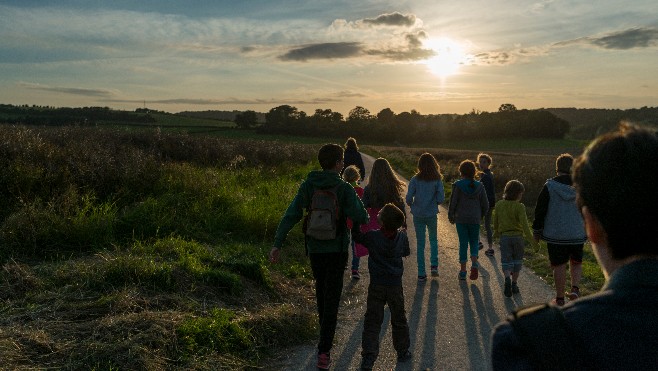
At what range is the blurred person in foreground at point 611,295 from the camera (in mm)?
1237

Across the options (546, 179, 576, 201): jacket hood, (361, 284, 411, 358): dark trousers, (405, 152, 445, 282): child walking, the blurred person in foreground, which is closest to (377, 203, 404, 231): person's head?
(361, 284, 411, 358): dark trousers

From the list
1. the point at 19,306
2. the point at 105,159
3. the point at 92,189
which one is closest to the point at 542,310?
the point at 19,306

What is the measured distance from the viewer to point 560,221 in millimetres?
6918

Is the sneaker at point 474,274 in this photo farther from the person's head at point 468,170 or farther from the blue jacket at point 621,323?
the blue jacket at point 621,323

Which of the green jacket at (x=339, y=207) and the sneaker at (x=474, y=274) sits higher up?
the green jacket at (x=339, y=207)

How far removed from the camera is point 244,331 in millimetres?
5684

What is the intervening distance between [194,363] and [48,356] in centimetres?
122

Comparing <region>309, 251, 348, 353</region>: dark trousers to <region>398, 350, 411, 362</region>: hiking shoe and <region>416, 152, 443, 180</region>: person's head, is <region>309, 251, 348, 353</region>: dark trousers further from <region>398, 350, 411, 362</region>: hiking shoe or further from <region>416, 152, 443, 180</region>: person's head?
<region>416, 152, 443, 180</region>: person's head

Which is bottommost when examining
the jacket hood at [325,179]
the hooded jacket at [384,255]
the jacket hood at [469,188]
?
the hooded jacket at [384,255]

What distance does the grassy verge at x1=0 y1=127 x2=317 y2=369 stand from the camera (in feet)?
16.5

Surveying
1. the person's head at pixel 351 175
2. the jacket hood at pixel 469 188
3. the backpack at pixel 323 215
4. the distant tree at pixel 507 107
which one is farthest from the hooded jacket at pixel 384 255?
the distant tree at pixel 507 107

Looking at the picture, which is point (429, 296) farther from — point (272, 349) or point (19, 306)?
point (19, 306)

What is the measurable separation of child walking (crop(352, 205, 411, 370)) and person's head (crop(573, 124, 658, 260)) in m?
4.01

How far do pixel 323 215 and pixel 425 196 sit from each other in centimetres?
385
